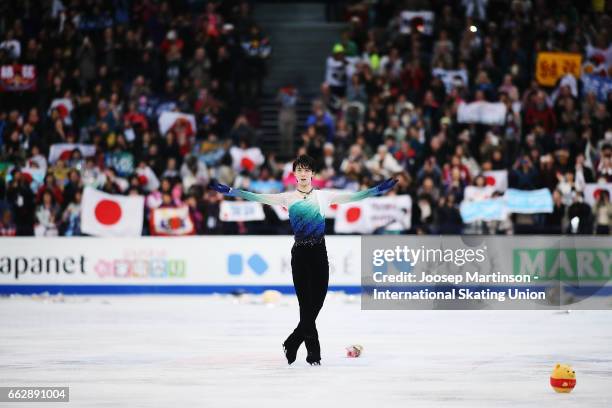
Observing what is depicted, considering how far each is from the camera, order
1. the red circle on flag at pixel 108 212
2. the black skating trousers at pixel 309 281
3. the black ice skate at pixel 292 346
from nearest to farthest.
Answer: the black skating trousers at pixel 309 281 → the black ice skate at pixel 292 346 → the red circle on flag at pixel 108 212

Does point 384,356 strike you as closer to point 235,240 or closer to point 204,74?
point 235,240

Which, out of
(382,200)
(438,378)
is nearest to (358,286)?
(382,200)

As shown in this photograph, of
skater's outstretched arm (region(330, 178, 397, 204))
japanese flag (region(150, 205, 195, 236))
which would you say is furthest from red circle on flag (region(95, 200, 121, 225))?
skater's outstretched arm (region(330, 178, 397, 204))

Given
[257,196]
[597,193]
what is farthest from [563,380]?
[597,193]

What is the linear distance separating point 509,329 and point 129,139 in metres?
12.0

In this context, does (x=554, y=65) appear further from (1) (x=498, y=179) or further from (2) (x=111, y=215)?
(2) (x=111, y=215)

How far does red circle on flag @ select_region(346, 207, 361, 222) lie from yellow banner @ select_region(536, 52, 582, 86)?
6380 mm

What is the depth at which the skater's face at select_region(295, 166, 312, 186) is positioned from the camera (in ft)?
40.8

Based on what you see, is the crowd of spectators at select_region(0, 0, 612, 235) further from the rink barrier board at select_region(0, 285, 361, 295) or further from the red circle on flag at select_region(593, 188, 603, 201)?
the rink barrier board at select_region(0, 285, 361, 295)

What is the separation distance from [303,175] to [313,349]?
183 cm

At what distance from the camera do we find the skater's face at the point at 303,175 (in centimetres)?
1244

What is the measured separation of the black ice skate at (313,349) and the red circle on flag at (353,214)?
1212 cm

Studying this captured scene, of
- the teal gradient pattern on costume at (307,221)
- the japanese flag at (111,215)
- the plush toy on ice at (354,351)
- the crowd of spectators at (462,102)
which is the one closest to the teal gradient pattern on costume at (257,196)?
the teal gradient pattern on costume at (307,221)

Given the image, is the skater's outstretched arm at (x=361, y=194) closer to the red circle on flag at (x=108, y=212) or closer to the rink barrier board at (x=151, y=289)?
the rink barrier board at (x=151, y=289)
